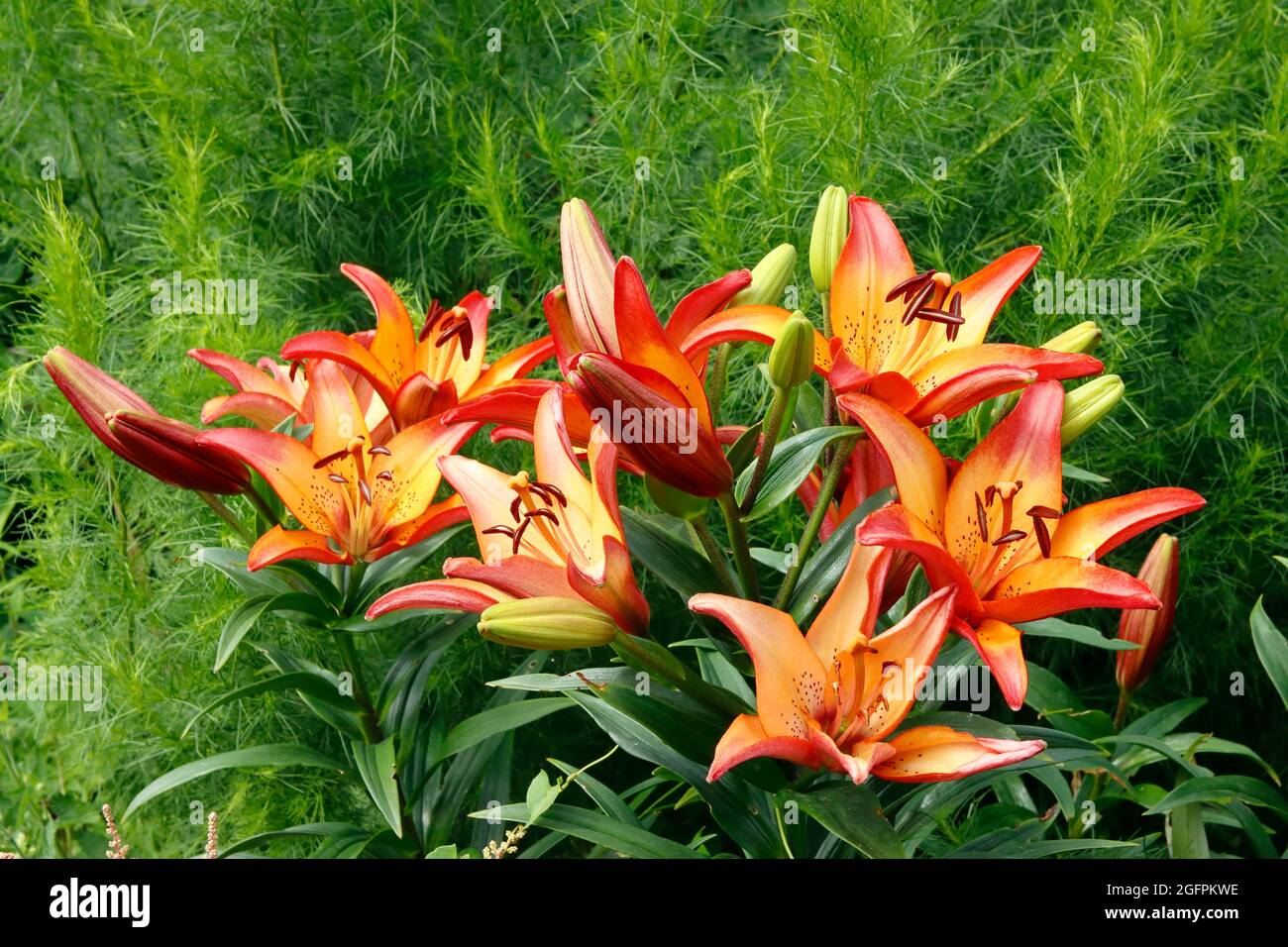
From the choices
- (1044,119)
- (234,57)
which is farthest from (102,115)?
(1044,119)

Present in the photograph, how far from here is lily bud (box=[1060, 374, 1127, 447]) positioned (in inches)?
30.6

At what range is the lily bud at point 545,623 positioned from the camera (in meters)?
0.67

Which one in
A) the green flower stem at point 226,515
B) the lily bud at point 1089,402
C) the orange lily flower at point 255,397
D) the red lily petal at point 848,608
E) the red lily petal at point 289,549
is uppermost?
the orange lily flower at point 255,397

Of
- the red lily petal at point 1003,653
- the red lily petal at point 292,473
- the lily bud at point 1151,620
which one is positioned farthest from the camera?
the lily bud at point 1151,620

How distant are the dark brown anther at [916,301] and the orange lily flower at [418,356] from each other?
0.97 ft

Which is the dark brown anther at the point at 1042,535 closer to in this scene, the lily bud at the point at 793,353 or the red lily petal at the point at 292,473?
the lily bud at the point at 793,353

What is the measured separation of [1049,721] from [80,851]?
1.18 m

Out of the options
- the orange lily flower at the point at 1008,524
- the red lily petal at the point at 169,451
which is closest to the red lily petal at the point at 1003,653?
the orange lily flower at the point at 1008,524

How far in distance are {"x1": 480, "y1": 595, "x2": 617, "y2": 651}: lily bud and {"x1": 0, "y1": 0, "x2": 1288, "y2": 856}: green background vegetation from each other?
566mm

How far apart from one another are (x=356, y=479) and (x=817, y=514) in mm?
350

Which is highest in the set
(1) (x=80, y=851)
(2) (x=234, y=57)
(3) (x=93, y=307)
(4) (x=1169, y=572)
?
(2) (x=234, y=57)

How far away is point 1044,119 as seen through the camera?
129 centimetres

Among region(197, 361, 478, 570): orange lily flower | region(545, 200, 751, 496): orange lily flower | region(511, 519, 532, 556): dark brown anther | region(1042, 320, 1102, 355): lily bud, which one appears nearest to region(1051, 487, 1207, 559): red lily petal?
region(1042, 320, 1102, 355): lily bud

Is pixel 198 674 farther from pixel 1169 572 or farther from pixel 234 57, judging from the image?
pixel 1169 572
